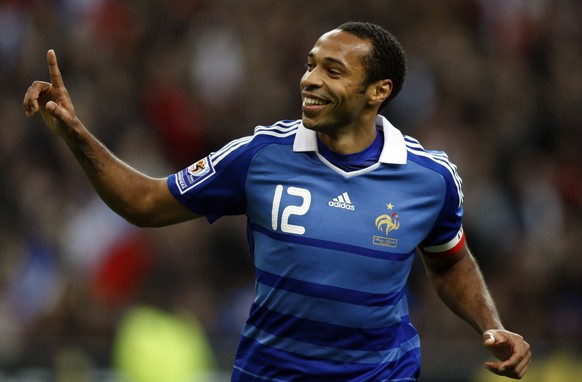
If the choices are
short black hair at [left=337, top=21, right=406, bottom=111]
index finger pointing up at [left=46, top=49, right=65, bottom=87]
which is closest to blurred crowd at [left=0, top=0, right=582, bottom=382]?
short black hair at [left=337, top=21, right=406, bottom=111]

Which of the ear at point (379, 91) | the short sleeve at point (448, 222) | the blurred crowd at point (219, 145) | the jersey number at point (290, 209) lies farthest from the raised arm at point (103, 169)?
the blurred crowd at point (219, 145)

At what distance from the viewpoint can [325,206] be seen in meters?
4.76

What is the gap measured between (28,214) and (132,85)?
169cm

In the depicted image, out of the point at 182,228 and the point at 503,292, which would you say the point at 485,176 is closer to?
the point at 503,292

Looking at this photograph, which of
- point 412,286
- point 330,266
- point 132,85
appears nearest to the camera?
point 330,266


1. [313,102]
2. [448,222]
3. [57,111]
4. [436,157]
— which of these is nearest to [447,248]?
[448,222]

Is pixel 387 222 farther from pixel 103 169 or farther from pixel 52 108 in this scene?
pixel 52 108

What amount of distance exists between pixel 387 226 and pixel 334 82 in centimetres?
58

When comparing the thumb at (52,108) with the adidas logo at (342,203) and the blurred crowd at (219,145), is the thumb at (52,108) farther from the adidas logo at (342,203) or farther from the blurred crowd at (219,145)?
the blurred crowd at (219,145)

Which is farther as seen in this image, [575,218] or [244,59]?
[244,59]

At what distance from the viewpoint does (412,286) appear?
33.3 ft

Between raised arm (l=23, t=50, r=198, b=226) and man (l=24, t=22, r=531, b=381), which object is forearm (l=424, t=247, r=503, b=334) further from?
raised arm (l=23, t=50, r=198, b=226)

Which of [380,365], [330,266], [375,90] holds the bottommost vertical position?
[380,365]

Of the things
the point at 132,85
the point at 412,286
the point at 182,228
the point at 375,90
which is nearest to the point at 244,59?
the point at 132,85
